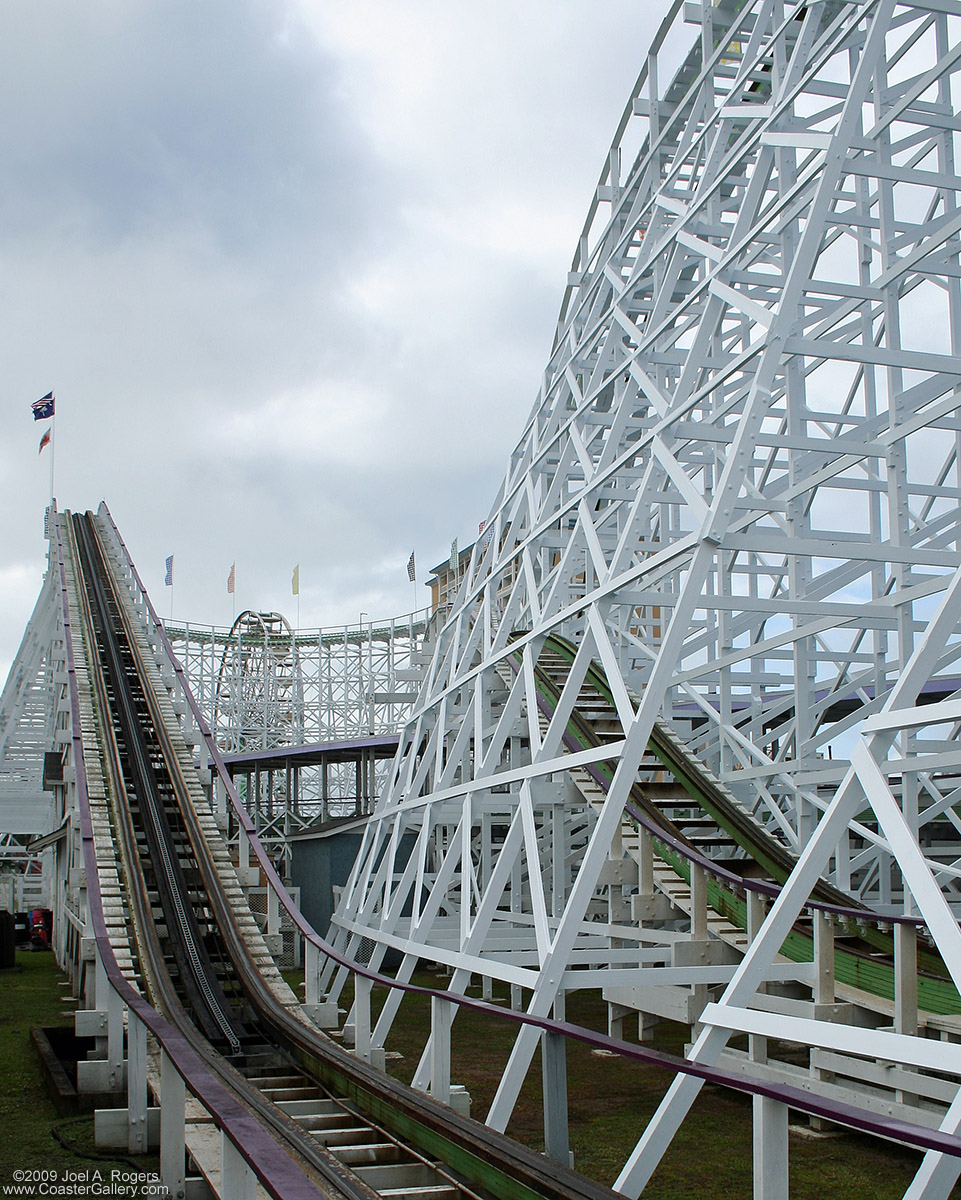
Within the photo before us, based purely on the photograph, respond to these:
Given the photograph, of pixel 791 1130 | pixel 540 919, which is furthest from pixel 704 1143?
pixel 540 919

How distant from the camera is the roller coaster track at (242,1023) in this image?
5227mm

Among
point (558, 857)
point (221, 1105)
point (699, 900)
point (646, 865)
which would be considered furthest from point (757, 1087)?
point (558, 857)

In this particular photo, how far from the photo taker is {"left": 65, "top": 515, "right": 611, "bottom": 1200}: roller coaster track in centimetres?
523

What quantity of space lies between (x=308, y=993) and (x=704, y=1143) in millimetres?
3651

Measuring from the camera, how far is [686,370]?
7.86 m

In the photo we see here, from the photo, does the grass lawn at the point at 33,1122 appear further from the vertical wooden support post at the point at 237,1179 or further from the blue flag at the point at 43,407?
the blue flag at the point at 43,407

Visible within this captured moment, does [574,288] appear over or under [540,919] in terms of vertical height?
over

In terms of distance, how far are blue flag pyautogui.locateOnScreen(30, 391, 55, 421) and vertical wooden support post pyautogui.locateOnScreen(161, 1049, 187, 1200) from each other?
91.3ft

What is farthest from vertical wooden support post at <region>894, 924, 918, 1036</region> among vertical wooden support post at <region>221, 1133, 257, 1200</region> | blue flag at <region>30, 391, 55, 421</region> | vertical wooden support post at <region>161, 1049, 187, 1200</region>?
blue flag at <region>30, 391, 55, 421</region>

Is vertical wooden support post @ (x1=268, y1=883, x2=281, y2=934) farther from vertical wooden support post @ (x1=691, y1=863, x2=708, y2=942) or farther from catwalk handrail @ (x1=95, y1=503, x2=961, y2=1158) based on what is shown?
vertical wooden support post @ (x1=691, y1=863, x2=708, y2=942)

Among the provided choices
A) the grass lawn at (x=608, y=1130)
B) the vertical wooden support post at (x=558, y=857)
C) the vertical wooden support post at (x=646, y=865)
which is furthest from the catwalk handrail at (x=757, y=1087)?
the vertical wooden support post at (x=558, y=857)

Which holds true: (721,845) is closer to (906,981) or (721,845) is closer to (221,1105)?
(906,981)

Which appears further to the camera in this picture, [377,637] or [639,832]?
[377,637]

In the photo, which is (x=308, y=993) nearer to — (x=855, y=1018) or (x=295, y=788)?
(x=855, y=1018)
